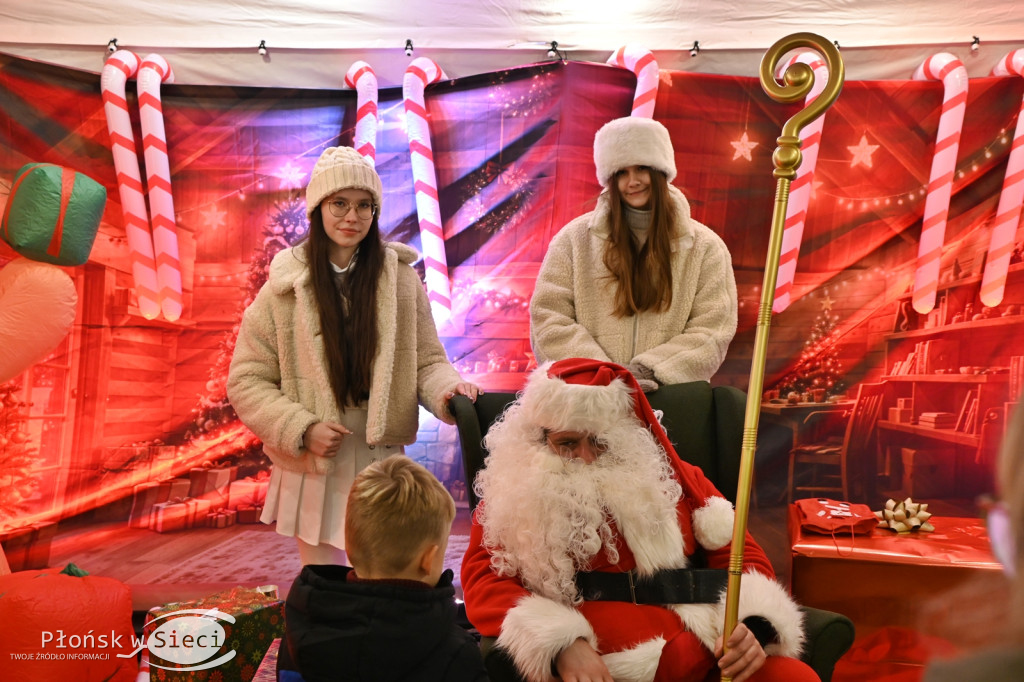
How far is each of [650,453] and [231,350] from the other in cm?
238

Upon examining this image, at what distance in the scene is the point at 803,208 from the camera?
12.6 ft

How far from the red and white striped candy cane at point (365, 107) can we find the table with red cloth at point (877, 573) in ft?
7.83

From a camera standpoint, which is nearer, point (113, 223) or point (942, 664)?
point (942, 664)

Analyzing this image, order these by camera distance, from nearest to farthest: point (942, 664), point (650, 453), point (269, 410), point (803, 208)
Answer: point (942, 664)
point (650, 453)
point (269, 410)
point (803, 208)

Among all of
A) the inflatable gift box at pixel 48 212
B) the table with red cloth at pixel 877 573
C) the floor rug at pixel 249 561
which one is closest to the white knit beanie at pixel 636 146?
the table with red cloth at pixel 877 573

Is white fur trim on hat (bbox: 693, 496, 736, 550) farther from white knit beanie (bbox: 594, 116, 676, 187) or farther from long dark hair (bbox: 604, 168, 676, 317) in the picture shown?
white knit beanie (bbox: 594, 116, 676, 187)

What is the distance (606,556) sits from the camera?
220 cm

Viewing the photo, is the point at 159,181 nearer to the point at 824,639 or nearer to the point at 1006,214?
the point at 824,639

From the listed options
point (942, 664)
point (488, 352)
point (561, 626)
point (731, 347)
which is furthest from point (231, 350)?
point (942, 664)

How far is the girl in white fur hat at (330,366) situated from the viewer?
2.84 m

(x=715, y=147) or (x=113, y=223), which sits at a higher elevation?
(x=715, y=147)

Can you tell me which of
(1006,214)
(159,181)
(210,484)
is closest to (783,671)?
(1006,214)

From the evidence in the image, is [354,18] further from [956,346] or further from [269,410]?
[956,346]

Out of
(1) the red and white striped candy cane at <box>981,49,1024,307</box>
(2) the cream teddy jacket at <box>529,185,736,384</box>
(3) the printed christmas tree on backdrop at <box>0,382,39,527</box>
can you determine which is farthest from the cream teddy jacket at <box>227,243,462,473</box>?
(1) the red and white striped candy cane at <box>981,49,1024,307</box>
